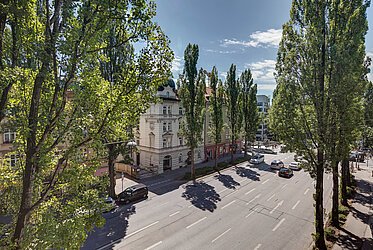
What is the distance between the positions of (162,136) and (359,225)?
72.1ft

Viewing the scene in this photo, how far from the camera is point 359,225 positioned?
1484 centimetres

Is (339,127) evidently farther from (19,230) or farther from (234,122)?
(234,122)

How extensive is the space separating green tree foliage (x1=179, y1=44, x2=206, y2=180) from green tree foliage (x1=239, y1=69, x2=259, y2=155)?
49.0ft

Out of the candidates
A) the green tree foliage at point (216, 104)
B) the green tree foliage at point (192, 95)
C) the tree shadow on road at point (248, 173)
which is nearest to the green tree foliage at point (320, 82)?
the green tree foliage at point (192, 95)

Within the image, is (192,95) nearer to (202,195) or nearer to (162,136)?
(162,136)

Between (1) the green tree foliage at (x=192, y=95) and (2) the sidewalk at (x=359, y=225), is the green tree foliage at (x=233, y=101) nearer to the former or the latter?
(1) the green tree foliage at (x=192, y=95)

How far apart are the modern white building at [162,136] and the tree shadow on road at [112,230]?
11.6m

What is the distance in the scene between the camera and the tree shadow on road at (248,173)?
2805 cm

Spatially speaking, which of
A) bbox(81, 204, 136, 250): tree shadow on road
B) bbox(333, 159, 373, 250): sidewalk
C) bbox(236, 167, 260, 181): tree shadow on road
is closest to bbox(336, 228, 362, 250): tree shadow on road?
bbox(333, 159, 373, 250): sidewalk

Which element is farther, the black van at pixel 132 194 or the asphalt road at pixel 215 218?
the black van at pixel 132 194

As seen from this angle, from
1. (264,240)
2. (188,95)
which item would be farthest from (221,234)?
(188,95)

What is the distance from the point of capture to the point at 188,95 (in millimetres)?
26281

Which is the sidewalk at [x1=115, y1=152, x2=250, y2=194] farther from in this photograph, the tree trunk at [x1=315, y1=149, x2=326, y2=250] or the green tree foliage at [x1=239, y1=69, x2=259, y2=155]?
the tree trunk at [x1=315, y1=149, x2=326, y2=250]

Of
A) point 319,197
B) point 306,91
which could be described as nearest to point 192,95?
point 306,91
